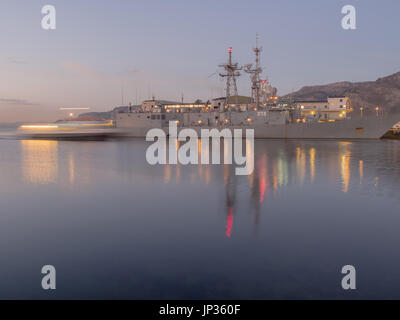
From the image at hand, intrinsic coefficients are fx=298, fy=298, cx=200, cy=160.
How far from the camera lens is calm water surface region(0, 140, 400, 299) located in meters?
4.18

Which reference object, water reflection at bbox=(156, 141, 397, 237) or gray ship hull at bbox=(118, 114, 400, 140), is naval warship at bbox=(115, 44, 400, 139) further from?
water reflection at bbox=(156, 141, 397, 237)

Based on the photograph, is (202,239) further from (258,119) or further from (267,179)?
(258,119)

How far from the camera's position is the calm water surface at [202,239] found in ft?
13.7

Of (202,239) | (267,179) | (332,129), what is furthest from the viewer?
(332,129)

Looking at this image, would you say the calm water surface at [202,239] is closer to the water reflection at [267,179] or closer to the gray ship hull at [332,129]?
the water reflection at [267,179]

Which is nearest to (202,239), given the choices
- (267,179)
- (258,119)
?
(267,179)

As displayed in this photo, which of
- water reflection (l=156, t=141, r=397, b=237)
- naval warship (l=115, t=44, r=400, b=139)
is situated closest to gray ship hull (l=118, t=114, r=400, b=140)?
naval warship (l=115, t=44, r=400, b=139)

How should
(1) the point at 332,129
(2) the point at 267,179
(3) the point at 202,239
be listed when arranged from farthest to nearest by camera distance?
(1) the point at 332,129, (2) the point at 267,179, (3) the point at 202,239

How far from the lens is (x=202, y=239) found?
19.7 feet

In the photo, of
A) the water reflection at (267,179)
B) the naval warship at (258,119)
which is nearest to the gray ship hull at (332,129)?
the naval warship at (258,119)

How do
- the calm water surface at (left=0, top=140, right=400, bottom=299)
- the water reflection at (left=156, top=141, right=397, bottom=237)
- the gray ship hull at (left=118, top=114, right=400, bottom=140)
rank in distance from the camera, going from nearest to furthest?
the calm water surface at (left=0, top=140, right=400, bottom=299), the water reflection at (left=156, top=141, right=397, bottom=237), the gray ship hull at (left=118, top=114, right=400, bottom=140)

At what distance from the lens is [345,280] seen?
14.0ft
